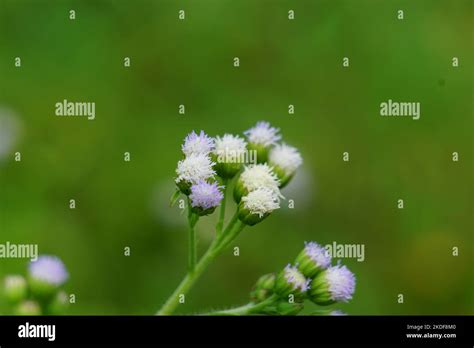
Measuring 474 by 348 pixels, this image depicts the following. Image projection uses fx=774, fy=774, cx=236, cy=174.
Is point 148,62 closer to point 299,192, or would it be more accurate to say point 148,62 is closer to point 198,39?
point 198,39

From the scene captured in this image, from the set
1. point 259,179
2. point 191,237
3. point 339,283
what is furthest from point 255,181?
point 339,283

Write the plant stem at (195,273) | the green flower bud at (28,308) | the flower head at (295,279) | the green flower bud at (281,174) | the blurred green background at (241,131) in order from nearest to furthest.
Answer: the green flower bud at (28,308) < the plant stem at (195,273) < the flower head at (295,279) < the green flower bud at (281,174) < the blurred green background at (241,131)

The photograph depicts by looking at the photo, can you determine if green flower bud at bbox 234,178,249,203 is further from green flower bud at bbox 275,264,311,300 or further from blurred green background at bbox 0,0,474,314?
blurred green background at bbox 0,0,474,314

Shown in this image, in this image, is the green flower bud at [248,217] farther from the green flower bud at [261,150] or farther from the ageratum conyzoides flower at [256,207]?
the green flower bud at [261,150]

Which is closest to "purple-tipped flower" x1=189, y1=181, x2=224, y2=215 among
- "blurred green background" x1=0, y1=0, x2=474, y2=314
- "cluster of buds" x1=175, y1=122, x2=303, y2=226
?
"cluster of buds" x1=175, y1=122, x2=303, y2=226

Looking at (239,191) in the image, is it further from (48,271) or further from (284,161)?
(48,271)

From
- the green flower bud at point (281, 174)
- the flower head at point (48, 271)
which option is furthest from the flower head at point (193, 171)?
the flower head at point (48, 271)

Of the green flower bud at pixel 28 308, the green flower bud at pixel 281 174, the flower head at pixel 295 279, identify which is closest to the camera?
the green flower bud at pixel 28 308
